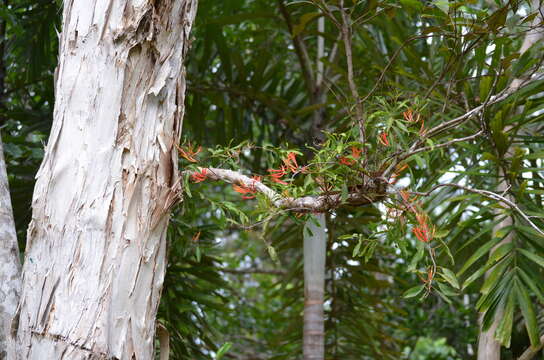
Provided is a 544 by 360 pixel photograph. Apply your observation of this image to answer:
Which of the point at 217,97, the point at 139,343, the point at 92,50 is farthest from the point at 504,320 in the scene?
the point at 217,97

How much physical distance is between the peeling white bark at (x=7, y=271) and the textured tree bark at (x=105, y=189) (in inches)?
6.3

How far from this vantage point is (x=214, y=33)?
319 centimetres

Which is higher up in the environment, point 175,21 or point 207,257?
point 175,21

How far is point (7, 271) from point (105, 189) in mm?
390

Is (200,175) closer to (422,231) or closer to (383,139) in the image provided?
(383,139)

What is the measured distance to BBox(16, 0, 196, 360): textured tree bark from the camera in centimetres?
145

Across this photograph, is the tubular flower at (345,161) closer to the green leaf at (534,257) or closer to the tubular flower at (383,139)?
the tubular flower at (383,139)

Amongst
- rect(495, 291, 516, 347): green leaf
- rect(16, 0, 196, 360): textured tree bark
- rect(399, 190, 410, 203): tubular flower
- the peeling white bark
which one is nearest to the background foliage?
rect(495, 291, 516, 347): green leaf

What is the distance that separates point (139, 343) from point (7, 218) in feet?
1.76

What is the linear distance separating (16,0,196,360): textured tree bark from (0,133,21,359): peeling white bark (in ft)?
0.53

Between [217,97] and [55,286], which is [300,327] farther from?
[55,286]

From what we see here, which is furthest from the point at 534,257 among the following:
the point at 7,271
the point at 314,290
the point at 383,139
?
the point at 7,271

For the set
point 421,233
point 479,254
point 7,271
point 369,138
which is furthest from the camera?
point 369,138

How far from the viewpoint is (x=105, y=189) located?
1530mm
